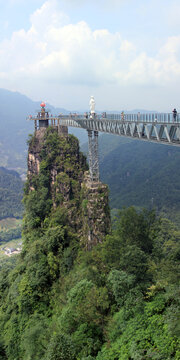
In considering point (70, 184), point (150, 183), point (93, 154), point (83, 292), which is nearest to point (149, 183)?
point (150, 183)

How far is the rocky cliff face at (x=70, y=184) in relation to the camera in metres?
32.3

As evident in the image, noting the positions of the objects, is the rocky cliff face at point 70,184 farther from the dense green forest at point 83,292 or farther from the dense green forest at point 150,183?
the dense green forest at point 150,183

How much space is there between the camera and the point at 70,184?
3762 cm

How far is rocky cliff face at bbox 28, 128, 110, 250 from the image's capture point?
32.3 metres

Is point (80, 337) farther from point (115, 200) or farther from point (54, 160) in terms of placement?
point (115, 200)

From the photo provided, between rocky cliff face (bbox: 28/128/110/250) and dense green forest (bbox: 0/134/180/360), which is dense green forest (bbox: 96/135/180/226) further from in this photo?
dense green forest (bbox: 0/134/180/360)

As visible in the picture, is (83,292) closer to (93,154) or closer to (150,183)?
(93,154)

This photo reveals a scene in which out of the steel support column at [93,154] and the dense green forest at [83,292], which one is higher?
the steel support column at [93,154]

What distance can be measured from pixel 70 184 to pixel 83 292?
17.0 metres

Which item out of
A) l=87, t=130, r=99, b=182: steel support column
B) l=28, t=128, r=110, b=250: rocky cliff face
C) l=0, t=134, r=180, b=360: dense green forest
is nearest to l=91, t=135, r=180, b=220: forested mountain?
l=28, t=128, r=110, b=250: rocky cliff face

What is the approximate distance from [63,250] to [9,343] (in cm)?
1008

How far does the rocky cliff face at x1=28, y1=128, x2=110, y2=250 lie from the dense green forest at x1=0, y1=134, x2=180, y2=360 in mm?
261

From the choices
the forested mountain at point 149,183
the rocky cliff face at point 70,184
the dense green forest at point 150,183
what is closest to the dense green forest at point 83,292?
the rocky cliff face at point 70,184

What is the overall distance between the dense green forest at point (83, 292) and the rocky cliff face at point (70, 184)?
0.86 feet
